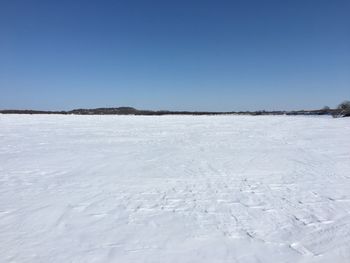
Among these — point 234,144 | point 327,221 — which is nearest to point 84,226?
point 327,221

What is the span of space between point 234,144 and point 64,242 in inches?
366

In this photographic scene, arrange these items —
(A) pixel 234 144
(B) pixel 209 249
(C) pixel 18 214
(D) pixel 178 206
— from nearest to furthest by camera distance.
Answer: (B) pixel 209 249 < (C) pixel 18 214 < (D) pixel 178 206 < (A) pixel 234 144

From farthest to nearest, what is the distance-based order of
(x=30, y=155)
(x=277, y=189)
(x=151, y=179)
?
1. (x=30, y=155)
2. (x=151, y=179)
3. (x=277, y=189)

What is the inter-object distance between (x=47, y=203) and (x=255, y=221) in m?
3.23

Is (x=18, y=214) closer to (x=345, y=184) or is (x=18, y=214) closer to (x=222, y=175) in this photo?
(x=222, y=175)

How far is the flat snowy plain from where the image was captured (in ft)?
11.3

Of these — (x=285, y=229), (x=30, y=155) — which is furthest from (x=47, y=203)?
(x=30, y=155)

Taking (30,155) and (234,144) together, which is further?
(234,144)

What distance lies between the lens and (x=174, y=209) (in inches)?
188

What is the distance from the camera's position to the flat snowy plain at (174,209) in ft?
11.3

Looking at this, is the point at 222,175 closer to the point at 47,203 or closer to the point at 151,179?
the point at 151,179

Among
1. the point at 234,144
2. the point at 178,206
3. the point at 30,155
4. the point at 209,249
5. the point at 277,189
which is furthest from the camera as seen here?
the point at 234,144

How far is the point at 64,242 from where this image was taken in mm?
3662

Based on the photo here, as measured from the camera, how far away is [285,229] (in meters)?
4.00
